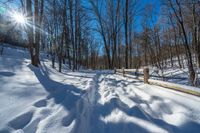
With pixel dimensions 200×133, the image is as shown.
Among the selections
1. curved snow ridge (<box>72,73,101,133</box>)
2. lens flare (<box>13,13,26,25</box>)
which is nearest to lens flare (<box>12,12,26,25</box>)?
lens flare (<box>13,13,26,25</box>)

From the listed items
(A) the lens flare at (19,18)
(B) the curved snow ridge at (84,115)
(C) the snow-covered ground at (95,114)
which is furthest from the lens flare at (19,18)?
(B) the curved snow ridge at (84,115)

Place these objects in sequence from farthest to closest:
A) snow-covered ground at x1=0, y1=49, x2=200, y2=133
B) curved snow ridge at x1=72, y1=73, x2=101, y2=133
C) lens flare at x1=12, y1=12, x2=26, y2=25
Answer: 1. lens flare at x1=12, y1=12, x2=26, y2=25
2. curved snow ridge at x1=72, y1=73, x2=101, y2=133
3. snow-covered ground at x1=0, y1=49, x2=200, y2=133

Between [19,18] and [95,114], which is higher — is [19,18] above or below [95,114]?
above

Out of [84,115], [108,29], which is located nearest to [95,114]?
[84,115]

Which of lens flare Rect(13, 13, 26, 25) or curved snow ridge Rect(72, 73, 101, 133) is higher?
lens flare Rect(13, 13, 26, 25)

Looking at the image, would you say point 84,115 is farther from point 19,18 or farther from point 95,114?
point 19,18

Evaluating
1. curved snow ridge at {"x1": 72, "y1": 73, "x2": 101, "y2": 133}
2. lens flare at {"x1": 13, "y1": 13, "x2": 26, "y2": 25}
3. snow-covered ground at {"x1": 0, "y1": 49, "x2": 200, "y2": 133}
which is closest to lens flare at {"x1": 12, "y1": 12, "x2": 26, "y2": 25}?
lens flare at {"x1": 13, "y1": 13, "x2": 26, "y2": 25}

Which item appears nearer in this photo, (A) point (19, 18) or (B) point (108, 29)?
(A) point (19, 18)

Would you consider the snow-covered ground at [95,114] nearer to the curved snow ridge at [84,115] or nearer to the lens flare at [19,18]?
the curved snow ridge at [84,115]

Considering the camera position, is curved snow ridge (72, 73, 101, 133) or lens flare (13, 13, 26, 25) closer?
curved snow ridge (72, 73, 101, 133)

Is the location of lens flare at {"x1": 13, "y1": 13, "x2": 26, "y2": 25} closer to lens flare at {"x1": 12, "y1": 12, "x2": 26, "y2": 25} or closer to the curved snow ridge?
lens flare at {"x1": 12, "y1": 12, "x2": 26, "y2": 25}

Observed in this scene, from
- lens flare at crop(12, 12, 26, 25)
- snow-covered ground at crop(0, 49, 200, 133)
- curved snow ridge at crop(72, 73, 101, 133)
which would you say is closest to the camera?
snow-covered ground at crop(0, 49, 200, 133)

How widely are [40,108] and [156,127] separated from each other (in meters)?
2.39

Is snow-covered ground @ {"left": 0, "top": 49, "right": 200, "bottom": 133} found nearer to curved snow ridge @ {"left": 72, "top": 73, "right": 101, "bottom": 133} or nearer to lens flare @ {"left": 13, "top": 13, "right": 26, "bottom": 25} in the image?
curved snow ridge @ {"left": 72, "top": 73, "right": 101, "bottom": 133}
